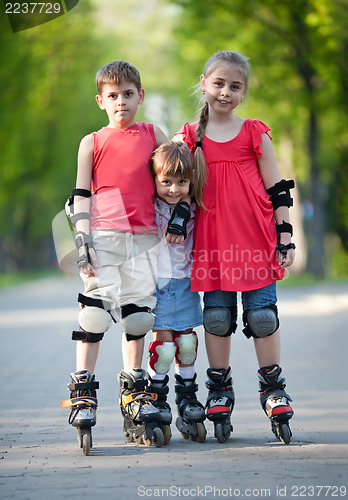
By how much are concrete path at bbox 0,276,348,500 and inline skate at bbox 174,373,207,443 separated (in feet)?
0.21

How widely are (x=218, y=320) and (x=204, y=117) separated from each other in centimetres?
107

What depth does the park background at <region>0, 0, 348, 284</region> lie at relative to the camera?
21.7 metres

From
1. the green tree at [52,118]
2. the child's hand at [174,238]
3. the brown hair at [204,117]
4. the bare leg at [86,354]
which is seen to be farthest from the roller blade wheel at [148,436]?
the green tree at [52,118]

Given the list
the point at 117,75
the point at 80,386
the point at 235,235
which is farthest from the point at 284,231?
the point at 80,386

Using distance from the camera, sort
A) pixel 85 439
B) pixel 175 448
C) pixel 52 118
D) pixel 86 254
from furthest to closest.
Result: pixel 52 118
pixel 86 254
pixel 175 448
pixel 85 439

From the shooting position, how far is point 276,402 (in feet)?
13.9

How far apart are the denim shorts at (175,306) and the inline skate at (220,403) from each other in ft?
0.94

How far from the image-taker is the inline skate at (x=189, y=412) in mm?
4238

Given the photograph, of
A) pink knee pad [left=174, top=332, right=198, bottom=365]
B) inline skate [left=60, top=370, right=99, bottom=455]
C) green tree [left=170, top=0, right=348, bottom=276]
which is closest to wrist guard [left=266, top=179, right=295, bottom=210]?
pink knee pad [left=174, top=332, right=198, bottom=365]

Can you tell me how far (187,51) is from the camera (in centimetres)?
2839

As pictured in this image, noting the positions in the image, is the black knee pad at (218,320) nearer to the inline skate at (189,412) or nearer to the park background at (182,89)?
the inline skate at (189,412)

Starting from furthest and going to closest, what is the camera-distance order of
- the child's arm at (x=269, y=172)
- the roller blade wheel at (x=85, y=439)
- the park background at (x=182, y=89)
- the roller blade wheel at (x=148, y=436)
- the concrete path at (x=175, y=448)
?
1. the park background at (x=182, y=89)
2. the child's arm at (x=269, y=172)
3. the roller blade wheel at (x=148, y=436)
4. the roller blade wheel at (x=85, y=439)
5. the concrete path at (x=175, y=448)

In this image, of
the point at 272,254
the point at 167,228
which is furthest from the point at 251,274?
the point at 167,228

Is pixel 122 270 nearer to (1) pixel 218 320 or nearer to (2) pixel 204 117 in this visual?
(1) pixel 218 320
